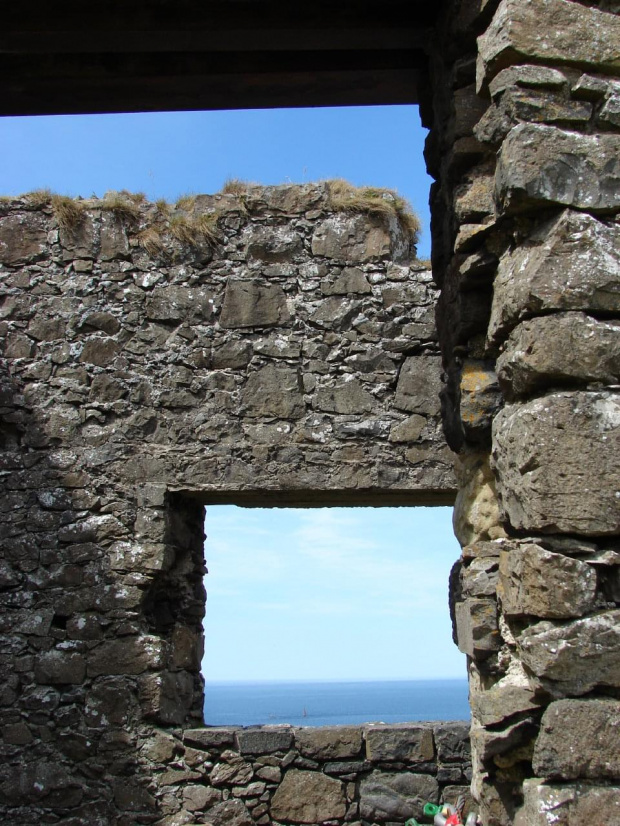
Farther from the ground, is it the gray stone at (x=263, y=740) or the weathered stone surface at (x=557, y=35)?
the weathered stone surface at (x=557, y=35)

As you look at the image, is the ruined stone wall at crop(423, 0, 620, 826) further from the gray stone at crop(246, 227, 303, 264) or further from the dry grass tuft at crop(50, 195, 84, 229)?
the dry grass tuft at crop(50, 195, 84, 229)

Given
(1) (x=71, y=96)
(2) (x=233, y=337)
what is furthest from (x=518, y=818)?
(2) (x=233, y=337)

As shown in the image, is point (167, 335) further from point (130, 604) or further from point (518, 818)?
point (518, 818)

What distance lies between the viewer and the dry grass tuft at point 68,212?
7020 mm

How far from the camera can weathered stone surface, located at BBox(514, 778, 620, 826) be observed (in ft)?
6.34

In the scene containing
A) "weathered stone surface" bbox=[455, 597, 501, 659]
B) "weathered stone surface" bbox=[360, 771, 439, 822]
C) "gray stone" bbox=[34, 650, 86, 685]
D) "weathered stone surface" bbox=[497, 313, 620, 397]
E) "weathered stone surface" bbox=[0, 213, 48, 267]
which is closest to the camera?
"weathered stone surface" bbox=[497, 313, 620, 397]

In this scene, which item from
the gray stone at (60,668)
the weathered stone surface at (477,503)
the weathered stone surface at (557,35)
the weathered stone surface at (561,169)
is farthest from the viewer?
the gray stone at (60,668)

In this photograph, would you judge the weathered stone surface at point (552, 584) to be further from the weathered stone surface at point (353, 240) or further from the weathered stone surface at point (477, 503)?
the weathered stone surface at point (353, 240)

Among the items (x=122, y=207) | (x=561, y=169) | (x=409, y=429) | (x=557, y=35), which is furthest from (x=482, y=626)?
(x=122, y=207)

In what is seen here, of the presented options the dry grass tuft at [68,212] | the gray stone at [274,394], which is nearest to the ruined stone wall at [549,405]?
the gray stone at [274,394]

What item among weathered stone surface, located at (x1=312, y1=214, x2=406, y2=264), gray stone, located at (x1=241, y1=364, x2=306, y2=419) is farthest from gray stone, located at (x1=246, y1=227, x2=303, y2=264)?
gray stone, located at (x1=241, y1=364, x2=306, y2=419)

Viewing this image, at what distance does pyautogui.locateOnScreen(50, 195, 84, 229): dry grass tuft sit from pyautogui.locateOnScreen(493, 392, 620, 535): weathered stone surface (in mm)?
5601

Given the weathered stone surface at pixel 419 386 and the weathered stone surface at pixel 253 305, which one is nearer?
the weathered stone surface at pixel 419 386

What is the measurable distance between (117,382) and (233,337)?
94cm
